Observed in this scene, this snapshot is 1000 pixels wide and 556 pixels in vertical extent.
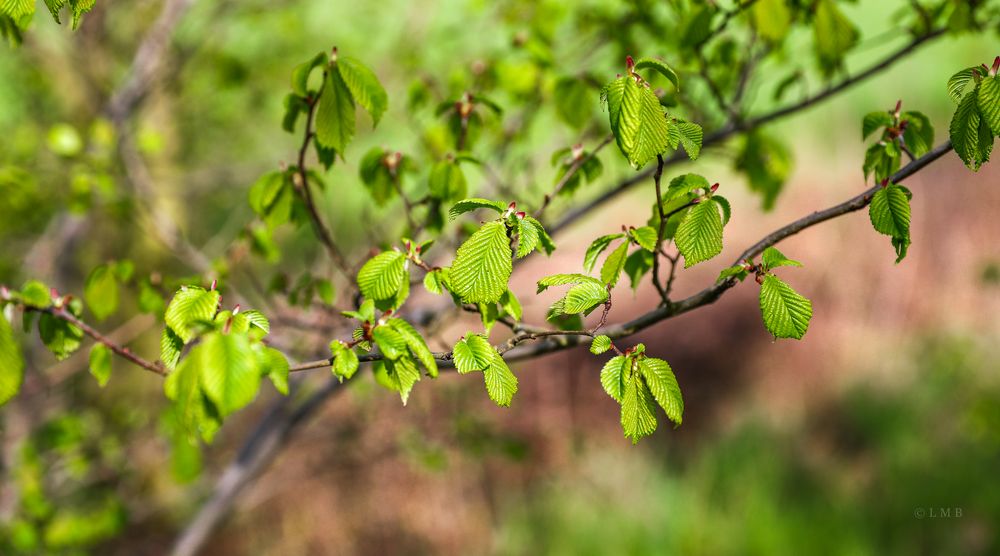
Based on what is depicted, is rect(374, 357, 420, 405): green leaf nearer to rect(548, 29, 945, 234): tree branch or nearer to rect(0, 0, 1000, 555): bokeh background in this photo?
rect(0, 0, 1000, 555): bokeh background

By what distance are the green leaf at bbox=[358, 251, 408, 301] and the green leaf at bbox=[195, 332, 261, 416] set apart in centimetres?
30

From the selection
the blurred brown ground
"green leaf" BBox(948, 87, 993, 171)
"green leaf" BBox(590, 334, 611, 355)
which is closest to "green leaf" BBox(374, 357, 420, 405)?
"green leaf" BBox(590, 334, 611, 355)

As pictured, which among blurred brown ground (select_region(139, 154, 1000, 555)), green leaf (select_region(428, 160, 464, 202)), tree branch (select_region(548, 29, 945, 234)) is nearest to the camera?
green leaf (select_region(428, 160, 464, 202))

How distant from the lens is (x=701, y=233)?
98cm

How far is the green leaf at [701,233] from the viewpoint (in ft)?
3.19

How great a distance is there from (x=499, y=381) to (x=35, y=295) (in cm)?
76

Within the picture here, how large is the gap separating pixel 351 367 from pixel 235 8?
278 centimetres

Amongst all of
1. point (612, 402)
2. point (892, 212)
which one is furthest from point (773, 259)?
point (612, 402)

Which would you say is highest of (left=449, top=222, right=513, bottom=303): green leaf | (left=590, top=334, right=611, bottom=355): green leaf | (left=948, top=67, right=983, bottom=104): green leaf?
(left=948, top=67, right=983, bottom=104): green leaf

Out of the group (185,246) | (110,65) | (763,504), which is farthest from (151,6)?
(763,504)

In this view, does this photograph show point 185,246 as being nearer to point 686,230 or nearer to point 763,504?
point 686,230

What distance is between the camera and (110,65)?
4105 millimetres

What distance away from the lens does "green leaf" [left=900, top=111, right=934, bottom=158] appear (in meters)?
1.21

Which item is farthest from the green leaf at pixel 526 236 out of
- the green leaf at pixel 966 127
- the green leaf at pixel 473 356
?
the green leaf at pixel 966 127
